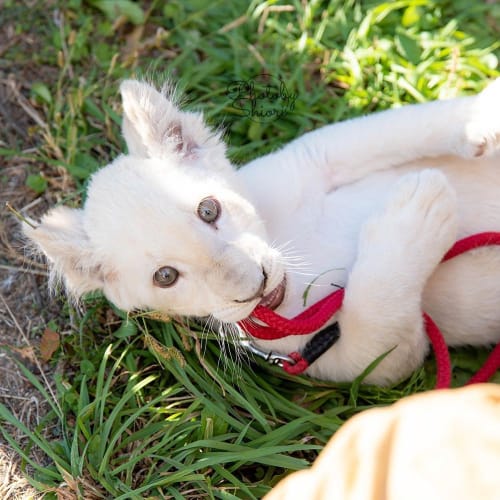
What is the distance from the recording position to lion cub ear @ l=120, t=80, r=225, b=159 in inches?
102

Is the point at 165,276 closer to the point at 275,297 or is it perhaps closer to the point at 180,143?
the point at 275,297

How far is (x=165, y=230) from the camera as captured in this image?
2.28 metres

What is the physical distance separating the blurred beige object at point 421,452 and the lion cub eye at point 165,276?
1.15 metres

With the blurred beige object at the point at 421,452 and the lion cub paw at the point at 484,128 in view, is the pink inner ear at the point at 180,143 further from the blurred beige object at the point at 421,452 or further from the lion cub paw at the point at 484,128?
the blurred beige object at the point at 421,452

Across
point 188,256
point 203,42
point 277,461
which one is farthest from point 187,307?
point 203,42

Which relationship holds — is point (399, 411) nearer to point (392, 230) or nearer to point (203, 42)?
point (392, 230)

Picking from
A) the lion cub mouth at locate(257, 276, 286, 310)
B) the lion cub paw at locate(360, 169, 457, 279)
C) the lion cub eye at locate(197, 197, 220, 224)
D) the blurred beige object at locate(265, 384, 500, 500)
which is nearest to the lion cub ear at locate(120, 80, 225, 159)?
the lion cub eye at locate(197, 197, 220, 224)

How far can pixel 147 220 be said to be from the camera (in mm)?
2293

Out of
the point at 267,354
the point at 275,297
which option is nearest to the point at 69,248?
the point at 275,297

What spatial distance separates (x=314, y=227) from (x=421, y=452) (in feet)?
5.70

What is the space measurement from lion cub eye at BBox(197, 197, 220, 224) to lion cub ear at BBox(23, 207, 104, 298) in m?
0.46

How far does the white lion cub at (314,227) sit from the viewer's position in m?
2.34

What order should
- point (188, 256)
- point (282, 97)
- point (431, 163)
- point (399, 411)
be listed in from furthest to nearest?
point (282, 97)
point (431, 163)
point (188, 256)
point (399, 411)

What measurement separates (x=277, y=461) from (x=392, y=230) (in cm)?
99
